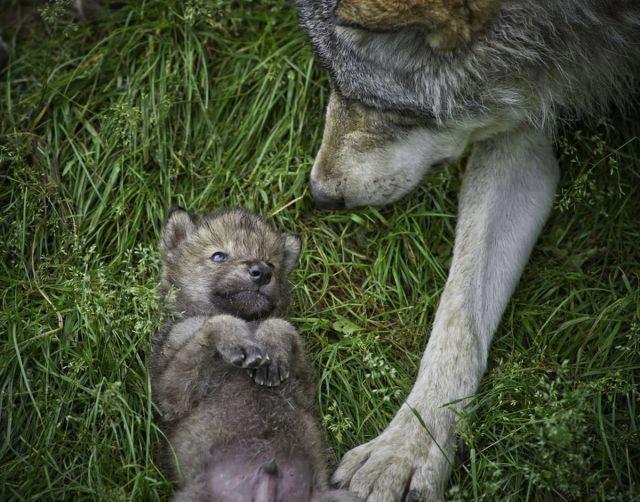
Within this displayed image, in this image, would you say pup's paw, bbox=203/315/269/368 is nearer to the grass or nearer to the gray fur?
the grass

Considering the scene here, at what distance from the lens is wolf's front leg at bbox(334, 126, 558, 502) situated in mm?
3408

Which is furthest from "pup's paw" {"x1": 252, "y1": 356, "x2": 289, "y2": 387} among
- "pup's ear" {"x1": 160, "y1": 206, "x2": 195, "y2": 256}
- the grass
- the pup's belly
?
"pup's ear" {"x1": 160, "y1": 206, "x2": 195, "y2": 256}

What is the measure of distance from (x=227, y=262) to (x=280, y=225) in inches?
35.7

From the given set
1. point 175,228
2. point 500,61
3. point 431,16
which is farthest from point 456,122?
point 175,228

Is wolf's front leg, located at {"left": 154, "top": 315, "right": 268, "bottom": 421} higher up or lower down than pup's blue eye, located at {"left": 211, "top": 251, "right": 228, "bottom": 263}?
lower down

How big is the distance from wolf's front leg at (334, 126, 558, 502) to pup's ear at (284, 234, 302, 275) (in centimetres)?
83

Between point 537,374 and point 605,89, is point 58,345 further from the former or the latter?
point 605,89

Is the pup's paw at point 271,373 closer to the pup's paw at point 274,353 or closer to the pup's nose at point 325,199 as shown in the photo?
the pup's paw at point 274,353

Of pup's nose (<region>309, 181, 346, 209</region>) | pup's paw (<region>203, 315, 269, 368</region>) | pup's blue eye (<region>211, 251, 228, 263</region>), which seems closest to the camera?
pup's paw (<region>203, 315, 269, 368</region>)

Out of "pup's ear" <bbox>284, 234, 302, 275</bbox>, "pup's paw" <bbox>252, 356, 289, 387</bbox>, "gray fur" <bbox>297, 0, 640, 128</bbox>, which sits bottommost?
"pup's paw" <bbox>252, 356, 289, 387</bbox>

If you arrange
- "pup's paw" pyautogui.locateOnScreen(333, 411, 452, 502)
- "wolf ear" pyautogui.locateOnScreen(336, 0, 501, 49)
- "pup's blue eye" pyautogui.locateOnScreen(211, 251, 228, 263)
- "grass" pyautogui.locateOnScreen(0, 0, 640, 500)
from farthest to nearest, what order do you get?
"pup's blue eye" pyautogui.locateOnScreen(211, 251, 228, 263) → "grass" pyautogui.locateOnScreen(0, 0, 640, 500) → "pup's paw" pyautogui.locateOnScreen(333, 411, 452, 502) → "wolf ear" pyautogui.locateOnScreen(336, 0, 501, 49)

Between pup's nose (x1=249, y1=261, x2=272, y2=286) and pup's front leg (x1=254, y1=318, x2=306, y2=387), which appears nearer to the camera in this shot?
pup's front leg (x1=254, y1=318, x2=306, y2=387)

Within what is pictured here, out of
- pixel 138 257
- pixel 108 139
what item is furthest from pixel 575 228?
pixel 108 139

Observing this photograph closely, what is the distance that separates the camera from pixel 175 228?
398 cm
